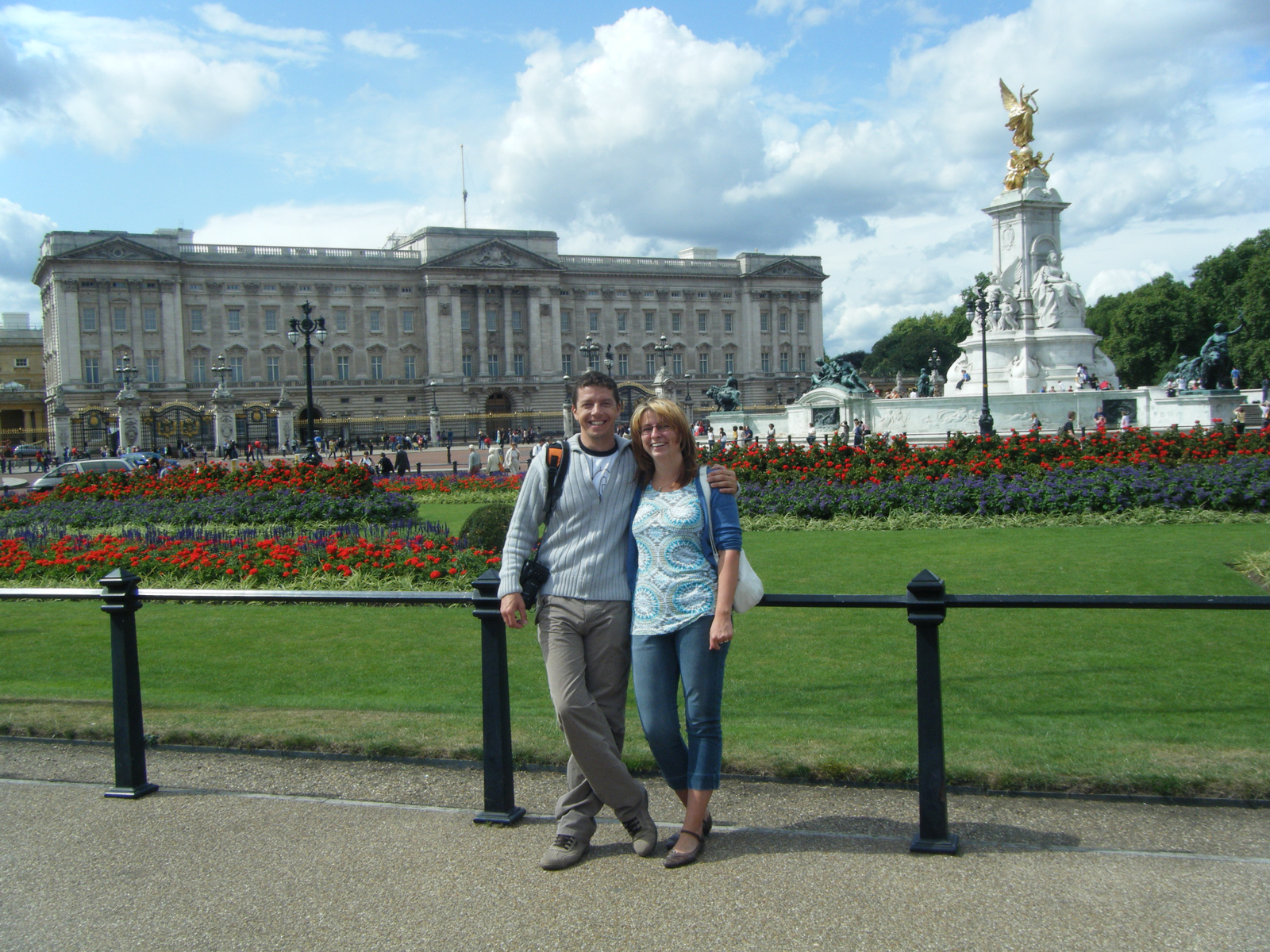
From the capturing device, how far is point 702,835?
390 centimetres

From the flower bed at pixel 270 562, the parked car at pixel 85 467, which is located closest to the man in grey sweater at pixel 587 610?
the flower bed at pixel 270 562

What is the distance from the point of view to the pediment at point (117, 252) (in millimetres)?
73125

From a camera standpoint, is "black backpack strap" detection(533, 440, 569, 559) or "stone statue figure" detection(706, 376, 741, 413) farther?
"stone statue figure" detection(706, 376, 741, 413)

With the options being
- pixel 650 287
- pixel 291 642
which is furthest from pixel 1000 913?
pixel 650 287

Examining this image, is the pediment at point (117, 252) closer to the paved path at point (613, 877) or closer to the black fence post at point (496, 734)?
the paved path at point (613, 877)

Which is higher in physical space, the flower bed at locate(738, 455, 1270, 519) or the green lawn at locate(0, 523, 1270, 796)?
the flower bed at locate(738, 455, 1270, 519)

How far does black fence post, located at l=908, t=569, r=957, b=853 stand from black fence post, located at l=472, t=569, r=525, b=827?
1619mm

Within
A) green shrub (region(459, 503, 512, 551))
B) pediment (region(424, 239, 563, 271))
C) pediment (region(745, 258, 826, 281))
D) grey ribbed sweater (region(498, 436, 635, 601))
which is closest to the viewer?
grey ribbed sweater (region(498, 436, 635, 601))

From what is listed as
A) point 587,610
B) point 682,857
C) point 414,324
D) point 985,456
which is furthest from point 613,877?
point 414,324

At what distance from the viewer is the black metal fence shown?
3.82 m

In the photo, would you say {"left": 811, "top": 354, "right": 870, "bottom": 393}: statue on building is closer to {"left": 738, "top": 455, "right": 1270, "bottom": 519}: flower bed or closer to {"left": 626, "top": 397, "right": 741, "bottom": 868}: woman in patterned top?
{"left": 738, "top": 455, "right": 1270, "bottom": 519}: flower bed

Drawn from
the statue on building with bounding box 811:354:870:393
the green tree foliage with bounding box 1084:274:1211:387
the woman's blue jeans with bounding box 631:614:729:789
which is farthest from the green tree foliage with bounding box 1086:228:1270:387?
the woman's blue jeans with bounding box 631:614:729:789

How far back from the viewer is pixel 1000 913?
3.34 metres

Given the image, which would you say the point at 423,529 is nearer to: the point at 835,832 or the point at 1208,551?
the point at 1208,551
